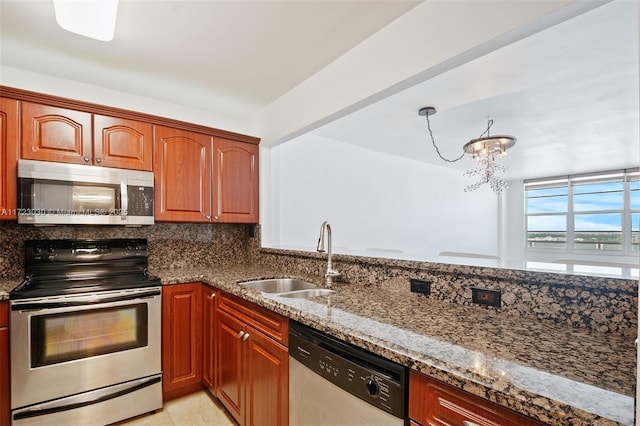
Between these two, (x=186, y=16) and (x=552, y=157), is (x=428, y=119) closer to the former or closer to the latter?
(x=186, y=16)

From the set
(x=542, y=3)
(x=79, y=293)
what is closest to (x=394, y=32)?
(x=542, y=3)

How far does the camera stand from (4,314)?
1697 mm

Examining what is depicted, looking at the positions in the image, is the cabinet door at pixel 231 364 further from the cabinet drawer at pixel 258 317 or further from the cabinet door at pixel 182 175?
the cabinet door at pixel 182 175

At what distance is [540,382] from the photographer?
0.71 meters

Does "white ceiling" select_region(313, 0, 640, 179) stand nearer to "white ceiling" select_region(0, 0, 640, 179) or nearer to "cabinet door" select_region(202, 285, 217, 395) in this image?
"white ceiling" select_region(0, 0, 640, 179)

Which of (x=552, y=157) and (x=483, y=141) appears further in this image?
(x=552, y=157)

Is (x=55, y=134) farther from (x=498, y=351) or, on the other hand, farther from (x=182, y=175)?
(x=498, y=351)

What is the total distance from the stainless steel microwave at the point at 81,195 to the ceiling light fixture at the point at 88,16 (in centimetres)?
98

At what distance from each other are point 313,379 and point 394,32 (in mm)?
1729

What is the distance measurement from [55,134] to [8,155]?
274mm

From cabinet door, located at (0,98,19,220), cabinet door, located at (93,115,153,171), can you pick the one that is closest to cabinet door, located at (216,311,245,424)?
cabinet door, located at (93,115,153,171)

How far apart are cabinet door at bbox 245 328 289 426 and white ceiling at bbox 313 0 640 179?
2293 millimetres

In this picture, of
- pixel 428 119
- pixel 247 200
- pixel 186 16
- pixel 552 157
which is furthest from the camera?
pixel 552 157

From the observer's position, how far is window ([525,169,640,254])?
674cm
